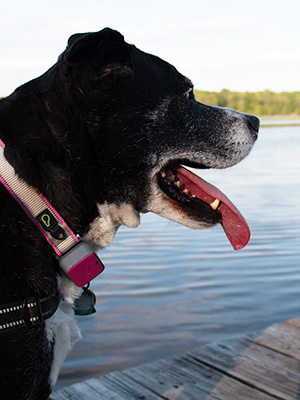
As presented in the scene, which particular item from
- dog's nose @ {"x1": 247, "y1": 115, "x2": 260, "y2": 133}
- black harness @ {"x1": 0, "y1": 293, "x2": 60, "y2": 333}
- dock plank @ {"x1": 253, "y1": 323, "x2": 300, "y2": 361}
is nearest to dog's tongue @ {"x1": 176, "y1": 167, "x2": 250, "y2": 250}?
dog's nose @ {"x1": 247, "y1": 115, "x2": 260, "y2": 133}

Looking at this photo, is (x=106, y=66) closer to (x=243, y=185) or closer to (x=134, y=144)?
(x=134, y=144)

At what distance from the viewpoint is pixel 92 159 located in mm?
2215

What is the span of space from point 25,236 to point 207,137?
1.03 meters

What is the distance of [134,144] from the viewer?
2346mm

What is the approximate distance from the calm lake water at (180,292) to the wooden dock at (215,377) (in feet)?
2.06

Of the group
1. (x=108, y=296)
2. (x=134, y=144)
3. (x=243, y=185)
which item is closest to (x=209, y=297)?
(x=108, y=296)

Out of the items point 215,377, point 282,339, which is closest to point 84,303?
point 215,377

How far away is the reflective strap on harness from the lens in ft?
6.69

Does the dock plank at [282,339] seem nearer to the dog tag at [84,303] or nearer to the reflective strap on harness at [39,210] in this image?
the dog tag at [84,303]

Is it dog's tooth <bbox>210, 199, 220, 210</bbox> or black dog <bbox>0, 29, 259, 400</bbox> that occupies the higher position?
black dog <bbox>0, 29, 259, 400</bbox>

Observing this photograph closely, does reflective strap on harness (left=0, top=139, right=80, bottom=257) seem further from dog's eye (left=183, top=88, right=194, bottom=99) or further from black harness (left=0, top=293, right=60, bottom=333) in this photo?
dog's eye (left=183, top=88, right=194, bottom=99)

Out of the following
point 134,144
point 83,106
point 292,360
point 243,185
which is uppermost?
point 83,106

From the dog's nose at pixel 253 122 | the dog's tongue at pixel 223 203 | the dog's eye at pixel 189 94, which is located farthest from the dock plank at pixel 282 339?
the dog's eye at pixel 189 94

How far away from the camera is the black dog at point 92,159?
6.56 ft
